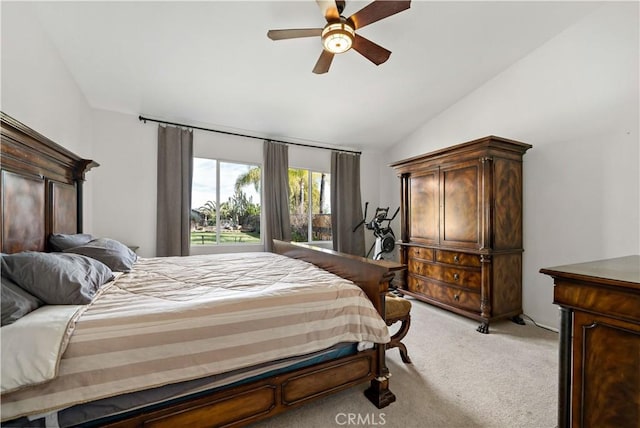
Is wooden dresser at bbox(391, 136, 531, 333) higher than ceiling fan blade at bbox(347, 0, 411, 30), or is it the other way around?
ceiling fan blade at bbox(347, 0, 411, 30)

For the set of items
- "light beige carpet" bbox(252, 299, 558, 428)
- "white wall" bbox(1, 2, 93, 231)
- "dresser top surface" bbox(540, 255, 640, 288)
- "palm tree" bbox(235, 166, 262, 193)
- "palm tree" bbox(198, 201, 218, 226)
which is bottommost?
"light beige carpet" bbox(252, 299, 558, 428)

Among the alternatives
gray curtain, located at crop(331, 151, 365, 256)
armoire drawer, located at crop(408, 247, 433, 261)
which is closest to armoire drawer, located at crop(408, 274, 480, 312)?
armoire drawer, located at crop(408, 247, 433, 261)

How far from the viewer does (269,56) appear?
294cm

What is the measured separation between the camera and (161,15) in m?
2.37

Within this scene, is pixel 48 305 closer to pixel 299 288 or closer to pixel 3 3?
pixel 299 288

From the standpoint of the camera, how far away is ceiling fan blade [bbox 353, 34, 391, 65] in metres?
2.26

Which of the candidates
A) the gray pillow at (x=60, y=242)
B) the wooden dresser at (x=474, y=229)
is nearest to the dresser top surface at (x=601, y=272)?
the wooden dresser at (x=474, y=229)

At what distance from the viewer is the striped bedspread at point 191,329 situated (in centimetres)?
106

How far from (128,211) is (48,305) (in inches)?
111

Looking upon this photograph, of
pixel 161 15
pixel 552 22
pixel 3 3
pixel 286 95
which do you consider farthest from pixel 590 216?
pixel 3 3

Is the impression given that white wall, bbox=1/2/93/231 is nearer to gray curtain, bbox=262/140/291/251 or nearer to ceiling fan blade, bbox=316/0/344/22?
ceiling fan blade, bbox=316/0/344/22

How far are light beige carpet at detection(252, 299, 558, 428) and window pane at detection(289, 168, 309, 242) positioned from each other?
2.82 meters

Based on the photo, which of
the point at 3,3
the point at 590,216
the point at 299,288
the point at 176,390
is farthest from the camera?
the point at 590,216

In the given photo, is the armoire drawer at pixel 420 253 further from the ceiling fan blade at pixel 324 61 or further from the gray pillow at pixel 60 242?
the gray pillow at pixel 60 242
